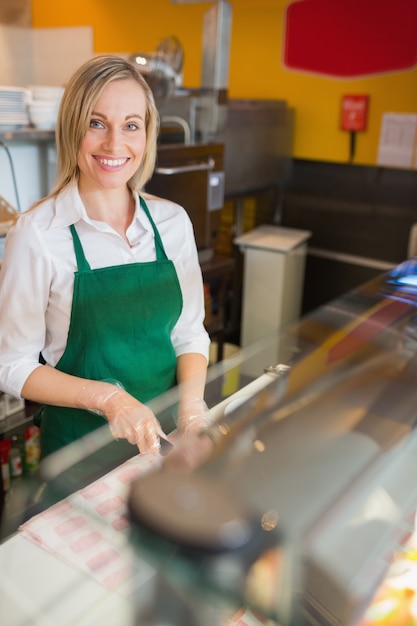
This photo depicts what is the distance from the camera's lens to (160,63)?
2.66 metres

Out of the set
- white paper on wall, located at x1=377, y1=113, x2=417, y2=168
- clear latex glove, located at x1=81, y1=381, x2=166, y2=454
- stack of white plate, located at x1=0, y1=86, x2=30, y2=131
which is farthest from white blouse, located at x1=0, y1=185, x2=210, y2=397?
white paper on wall, located at x1=377, y1=113, x2=417, y2=168

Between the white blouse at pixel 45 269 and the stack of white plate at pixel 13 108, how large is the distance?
3.76 ft

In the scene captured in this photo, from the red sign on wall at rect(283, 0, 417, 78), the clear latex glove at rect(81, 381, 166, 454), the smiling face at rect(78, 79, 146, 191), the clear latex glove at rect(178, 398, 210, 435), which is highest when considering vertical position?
the red sign on wall at rect(283, 0, 417, 78)

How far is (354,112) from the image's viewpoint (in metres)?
3.53

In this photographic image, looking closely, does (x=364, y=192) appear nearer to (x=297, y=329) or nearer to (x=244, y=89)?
(x=244, y=89)

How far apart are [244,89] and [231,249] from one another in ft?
3.41

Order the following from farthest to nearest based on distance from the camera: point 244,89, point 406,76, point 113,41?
1. point 113,41
2. point 244,89
3. point 406,76

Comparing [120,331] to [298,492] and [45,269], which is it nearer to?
[45,269]

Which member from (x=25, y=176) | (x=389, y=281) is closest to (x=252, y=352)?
(x=389, y=281)

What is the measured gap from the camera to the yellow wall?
346 centimetres

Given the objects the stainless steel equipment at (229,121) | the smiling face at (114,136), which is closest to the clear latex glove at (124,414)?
the smiling face at (114,136)

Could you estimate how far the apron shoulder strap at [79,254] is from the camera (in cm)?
124

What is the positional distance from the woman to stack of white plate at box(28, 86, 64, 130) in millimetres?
1122

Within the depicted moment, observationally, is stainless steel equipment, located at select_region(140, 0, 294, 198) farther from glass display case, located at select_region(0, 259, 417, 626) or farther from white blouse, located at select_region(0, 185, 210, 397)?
glass display case, located at select_region(0, 259, 417, 626)
